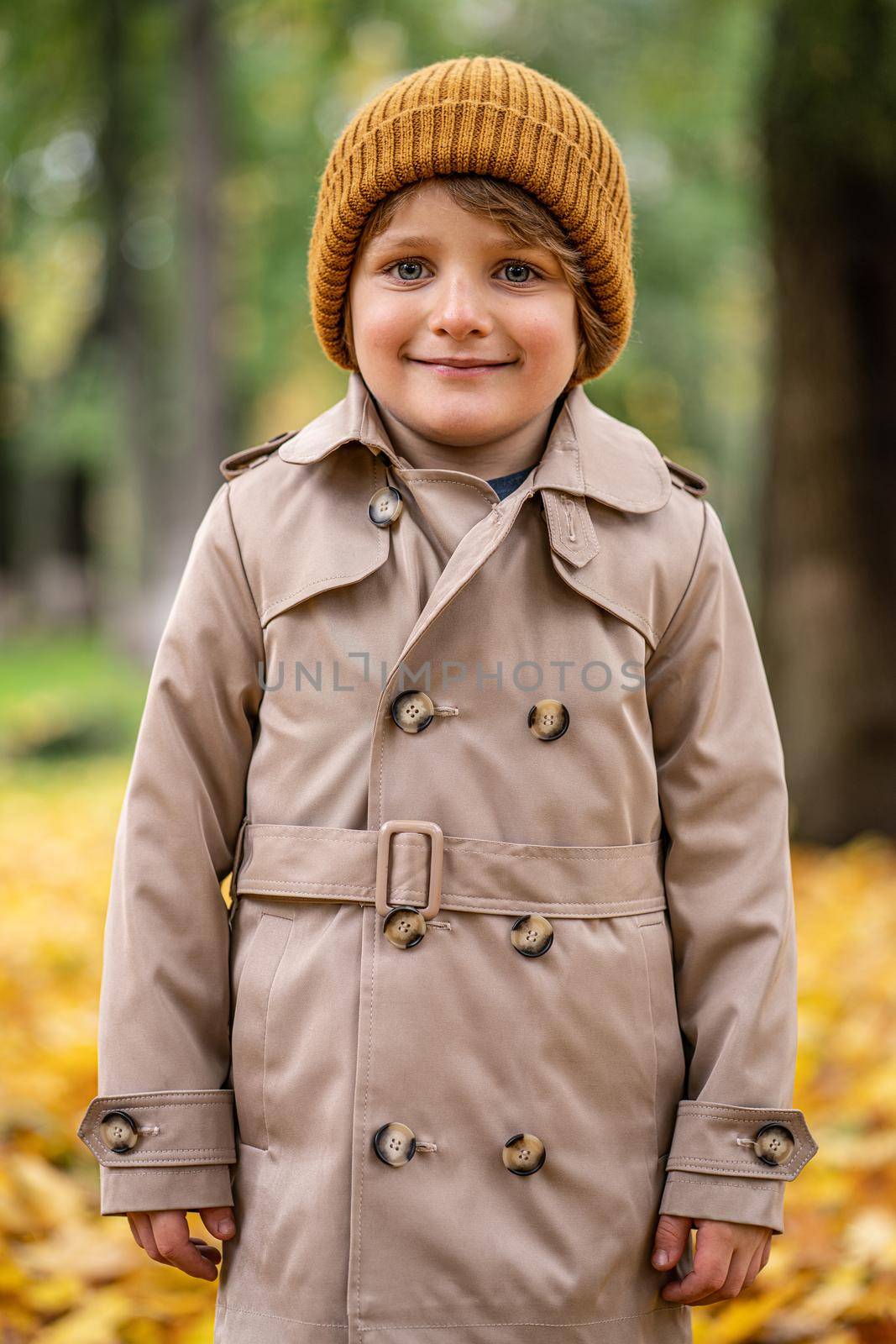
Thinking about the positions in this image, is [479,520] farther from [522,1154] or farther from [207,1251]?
[207,1251]

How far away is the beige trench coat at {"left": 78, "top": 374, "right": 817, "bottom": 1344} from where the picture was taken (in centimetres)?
184

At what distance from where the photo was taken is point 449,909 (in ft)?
6.15

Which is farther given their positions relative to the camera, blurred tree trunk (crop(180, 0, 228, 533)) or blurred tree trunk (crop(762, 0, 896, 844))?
blurred tree trunk (crop(180, 0, 228, 533))

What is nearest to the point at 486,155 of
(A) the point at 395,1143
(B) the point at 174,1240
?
(A) the point at 395,1143

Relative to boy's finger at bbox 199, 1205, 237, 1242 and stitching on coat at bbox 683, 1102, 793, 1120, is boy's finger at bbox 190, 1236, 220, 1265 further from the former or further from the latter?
stitching on coat at bbox 683, 1102, 793, 1120

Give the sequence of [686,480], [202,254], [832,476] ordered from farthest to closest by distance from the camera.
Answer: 1. [202,254]
2. [832,476]
3. [686,480]

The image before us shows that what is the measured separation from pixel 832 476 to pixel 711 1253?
484 cm

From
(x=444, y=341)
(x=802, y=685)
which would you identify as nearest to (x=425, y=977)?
(x=444, y=341)

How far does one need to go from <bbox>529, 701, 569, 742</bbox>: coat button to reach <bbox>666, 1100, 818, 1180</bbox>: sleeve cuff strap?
54 centimetres

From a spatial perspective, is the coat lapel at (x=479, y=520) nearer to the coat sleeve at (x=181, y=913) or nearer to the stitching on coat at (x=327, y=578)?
the stitching on coat at (x=327, y=578)

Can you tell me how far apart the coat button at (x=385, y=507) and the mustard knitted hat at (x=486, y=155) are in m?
0.33

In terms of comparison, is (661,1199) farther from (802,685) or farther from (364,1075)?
(802,685)

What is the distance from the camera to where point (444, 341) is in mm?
1917

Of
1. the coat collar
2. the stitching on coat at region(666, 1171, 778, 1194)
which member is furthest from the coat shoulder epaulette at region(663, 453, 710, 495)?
the stitching on coat at region(666, 1171, 778, 1194)
